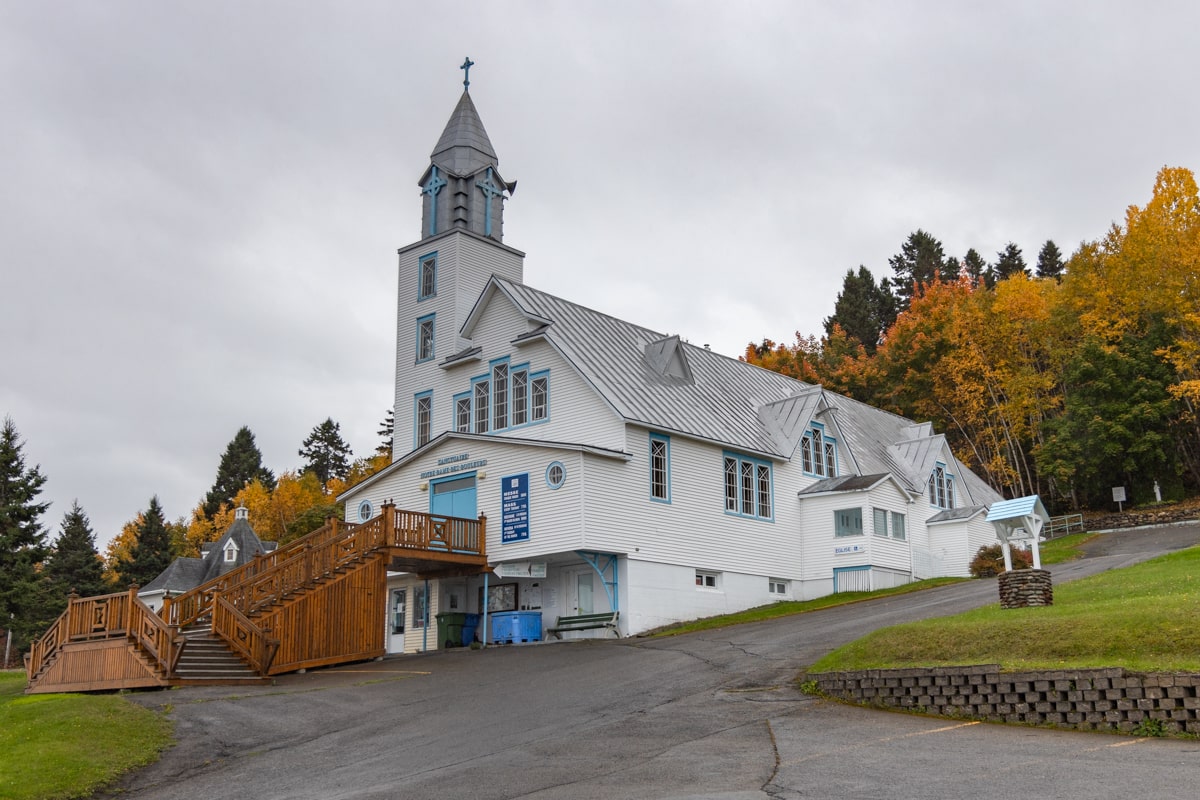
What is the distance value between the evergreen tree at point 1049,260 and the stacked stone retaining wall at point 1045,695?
86567mm

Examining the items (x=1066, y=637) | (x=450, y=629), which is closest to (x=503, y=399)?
(x=450, y=629)

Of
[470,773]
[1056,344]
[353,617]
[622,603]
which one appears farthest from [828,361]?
[470,773]

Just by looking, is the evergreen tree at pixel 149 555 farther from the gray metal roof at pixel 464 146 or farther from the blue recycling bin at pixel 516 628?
the blue recycling bin at pixel 516 628

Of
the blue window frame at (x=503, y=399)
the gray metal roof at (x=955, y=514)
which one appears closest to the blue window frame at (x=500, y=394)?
the blue window frame at (x=503, y=399)

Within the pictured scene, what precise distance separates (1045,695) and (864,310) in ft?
258

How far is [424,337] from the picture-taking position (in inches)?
1474

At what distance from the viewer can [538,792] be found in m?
11.0

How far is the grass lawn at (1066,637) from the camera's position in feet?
44.7

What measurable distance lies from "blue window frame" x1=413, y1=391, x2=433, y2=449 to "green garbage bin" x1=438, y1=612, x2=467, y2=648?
7.16m

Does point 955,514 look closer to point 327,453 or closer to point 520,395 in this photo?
point 520,395

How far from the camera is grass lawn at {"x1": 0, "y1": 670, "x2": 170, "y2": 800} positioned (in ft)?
42.9

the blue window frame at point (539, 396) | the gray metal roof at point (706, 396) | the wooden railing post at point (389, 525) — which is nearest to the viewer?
the wooden railing post at point (389, 525)

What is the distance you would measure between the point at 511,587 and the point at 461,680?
32.5ft

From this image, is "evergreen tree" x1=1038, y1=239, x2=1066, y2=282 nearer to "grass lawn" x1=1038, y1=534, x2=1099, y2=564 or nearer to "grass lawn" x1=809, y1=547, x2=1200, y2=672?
"grass lawn" x1=1038, y1=534, x2=1099, y2=564
